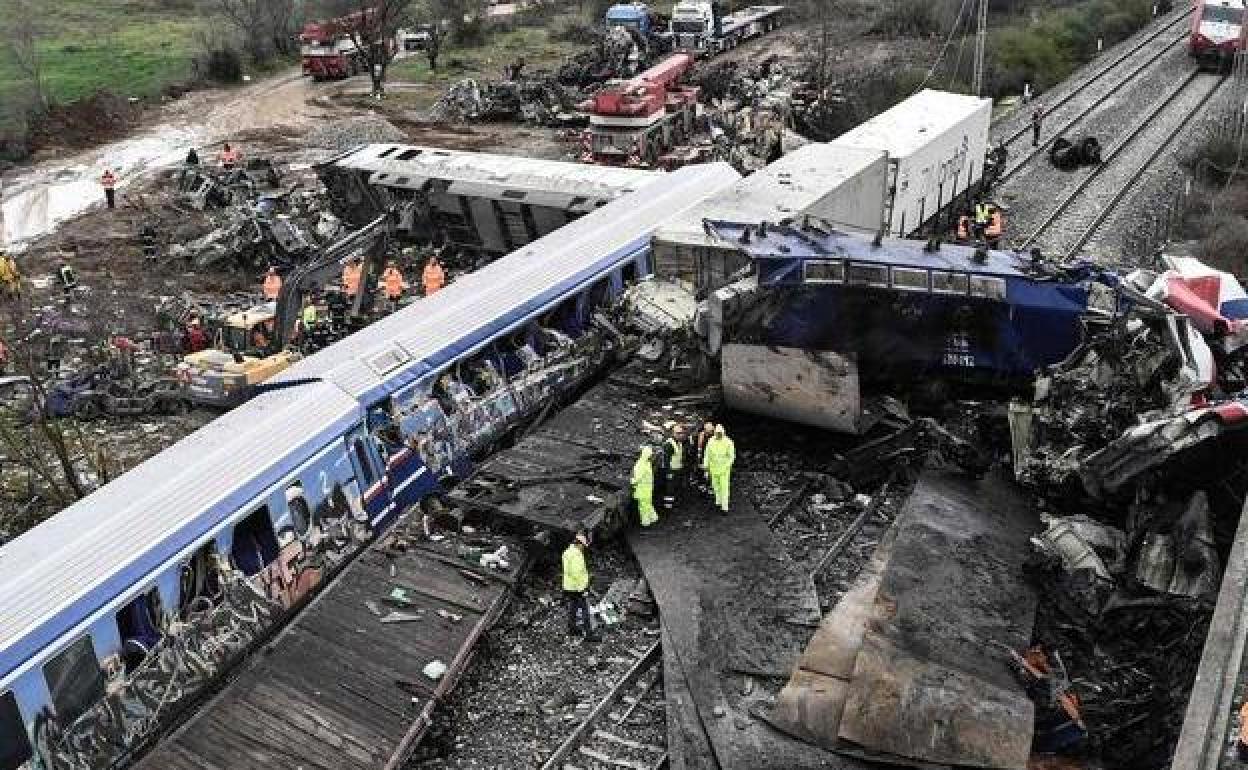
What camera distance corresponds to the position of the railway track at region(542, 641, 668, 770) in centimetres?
1024

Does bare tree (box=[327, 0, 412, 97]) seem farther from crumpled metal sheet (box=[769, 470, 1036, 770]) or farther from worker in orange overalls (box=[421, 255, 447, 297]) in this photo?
crumpled metal sheet (box=[769, 470, 1036, 770])

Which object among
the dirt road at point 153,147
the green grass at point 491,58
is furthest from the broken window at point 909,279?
the green grass at point 491,58

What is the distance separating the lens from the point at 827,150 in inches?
846

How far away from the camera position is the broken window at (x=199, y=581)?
35.1 ft

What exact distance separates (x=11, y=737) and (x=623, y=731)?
16.6ft

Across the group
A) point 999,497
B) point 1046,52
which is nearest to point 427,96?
point 1046,52

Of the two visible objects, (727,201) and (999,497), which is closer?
(999,497)

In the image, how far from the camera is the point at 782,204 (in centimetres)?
1834

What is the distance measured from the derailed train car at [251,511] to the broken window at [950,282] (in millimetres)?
5020

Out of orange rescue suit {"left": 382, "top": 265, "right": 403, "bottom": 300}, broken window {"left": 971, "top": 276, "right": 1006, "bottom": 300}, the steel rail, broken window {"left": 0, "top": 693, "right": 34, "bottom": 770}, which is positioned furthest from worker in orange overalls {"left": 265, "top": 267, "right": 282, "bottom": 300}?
the steel rail

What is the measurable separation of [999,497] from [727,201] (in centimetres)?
722

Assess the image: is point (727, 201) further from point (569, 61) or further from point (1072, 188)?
point (569, 61)

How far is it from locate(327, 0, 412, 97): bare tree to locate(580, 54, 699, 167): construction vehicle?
12016 mm

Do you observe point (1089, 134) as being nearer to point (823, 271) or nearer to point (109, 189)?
point (823, 271)
